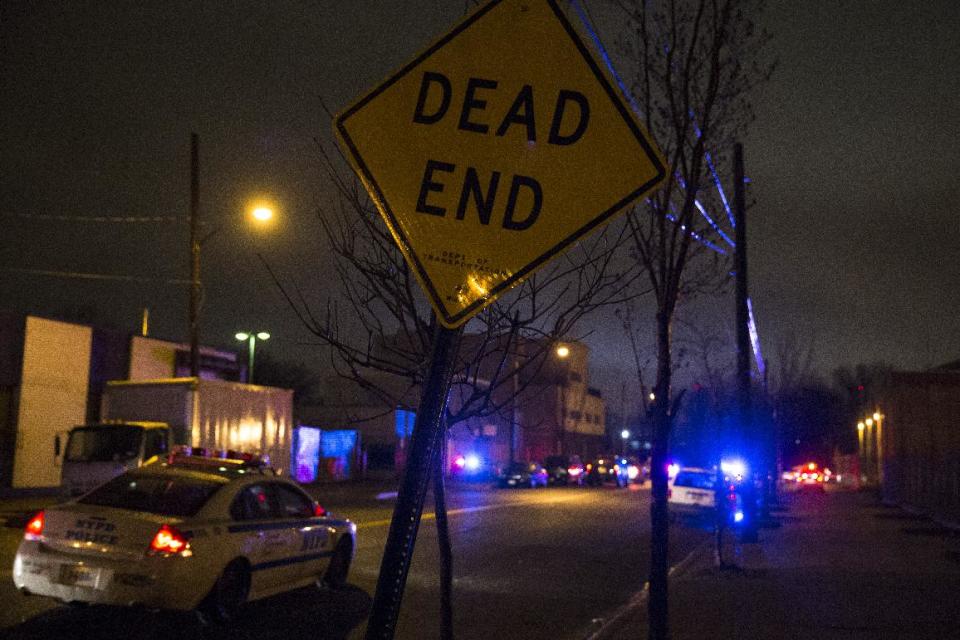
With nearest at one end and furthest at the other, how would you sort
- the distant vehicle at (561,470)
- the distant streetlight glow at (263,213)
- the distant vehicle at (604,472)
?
the distant streetlight glow at (263,213), the distant vehicle at (561,470), the distant vehicle at (604,472)

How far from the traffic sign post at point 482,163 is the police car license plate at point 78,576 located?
644 cm

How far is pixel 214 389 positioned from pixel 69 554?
466 inches

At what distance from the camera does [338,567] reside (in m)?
11.5

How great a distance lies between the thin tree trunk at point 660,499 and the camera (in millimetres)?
6719

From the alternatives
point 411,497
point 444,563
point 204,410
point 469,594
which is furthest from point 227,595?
point 204,410

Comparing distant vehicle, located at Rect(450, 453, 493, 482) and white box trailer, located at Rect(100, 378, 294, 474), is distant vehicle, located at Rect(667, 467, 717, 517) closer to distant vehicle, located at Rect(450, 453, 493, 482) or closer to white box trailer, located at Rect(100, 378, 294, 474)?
white box trailer, located at Rect(100, 378, 294, 474)

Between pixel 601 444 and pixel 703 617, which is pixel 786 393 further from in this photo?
pixel 601 444

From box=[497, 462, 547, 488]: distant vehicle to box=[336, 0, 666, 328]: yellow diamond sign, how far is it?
45.1 meters

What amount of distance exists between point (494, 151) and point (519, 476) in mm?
Answer: 45735

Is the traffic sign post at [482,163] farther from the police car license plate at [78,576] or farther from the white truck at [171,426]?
the white truck at [171,426]

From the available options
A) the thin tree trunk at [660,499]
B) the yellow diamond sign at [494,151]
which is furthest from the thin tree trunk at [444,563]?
the yellow diamond sign at [494,151]

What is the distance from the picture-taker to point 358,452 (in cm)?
4769

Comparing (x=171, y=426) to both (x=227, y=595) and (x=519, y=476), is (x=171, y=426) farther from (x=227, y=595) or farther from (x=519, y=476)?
(x=519, y=476)

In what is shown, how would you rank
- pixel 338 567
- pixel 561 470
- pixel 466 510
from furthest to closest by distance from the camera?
1. pixel 561 470
2. pixel 466 510
3. pixel 338 567
